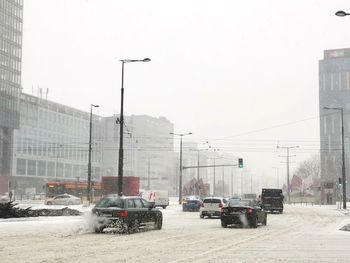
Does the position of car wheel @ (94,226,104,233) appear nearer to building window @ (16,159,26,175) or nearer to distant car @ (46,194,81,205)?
distant car @ (46,194,81,205)

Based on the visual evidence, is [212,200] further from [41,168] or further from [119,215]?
[41,168]

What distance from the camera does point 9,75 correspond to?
399 feet

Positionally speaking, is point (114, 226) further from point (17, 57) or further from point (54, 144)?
point (54, 144)

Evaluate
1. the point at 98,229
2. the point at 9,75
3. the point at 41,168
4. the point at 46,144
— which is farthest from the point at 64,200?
the point at 46,144

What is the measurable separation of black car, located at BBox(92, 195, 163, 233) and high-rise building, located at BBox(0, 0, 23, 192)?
97.9 metres

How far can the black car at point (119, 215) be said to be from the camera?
2241 cm

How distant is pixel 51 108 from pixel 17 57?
32.0 metres

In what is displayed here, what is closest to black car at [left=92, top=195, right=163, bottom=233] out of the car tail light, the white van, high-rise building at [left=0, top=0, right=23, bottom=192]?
the car tail light

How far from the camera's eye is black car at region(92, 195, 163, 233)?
22.4 metres

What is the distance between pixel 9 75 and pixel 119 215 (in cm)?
10575

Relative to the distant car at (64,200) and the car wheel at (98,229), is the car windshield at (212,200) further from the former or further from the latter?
the distant car at (64,200)

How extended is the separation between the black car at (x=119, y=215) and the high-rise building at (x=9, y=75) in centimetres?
9790

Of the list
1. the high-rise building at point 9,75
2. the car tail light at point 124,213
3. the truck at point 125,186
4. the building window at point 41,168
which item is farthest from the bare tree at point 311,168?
the car tail light at point 124,213

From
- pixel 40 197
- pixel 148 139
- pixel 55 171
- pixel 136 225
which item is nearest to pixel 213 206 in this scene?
pixel 136 225
